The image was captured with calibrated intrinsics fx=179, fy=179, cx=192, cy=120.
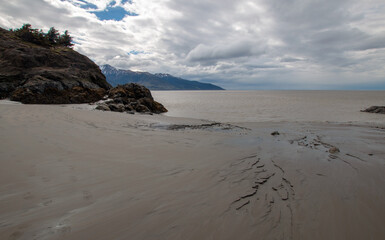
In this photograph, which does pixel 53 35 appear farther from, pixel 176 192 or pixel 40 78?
pixel 176 192

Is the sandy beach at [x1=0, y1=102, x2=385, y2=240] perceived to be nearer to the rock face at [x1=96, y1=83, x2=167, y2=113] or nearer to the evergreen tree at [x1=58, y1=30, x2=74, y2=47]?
the rock face at [x1=96, y1=83, x2=167, y2=113]

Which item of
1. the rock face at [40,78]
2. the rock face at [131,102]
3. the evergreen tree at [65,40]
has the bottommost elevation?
the rock face at [131,102]

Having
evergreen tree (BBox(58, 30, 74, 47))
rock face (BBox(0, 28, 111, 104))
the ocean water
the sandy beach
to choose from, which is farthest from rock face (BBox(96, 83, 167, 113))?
evergreen tree (BBox(58, 30, 74, 47))

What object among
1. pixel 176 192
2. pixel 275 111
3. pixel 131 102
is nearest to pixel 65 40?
pixel 131 102

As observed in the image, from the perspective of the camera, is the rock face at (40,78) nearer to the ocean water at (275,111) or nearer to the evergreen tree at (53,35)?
the evergreen tree at (53,35)

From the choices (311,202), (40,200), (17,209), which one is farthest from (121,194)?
(311,202)

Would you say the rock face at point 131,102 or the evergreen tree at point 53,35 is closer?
the rock face at point 131,102

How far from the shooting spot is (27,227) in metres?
1.88

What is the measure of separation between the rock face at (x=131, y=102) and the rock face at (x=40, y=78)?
9.25 ft

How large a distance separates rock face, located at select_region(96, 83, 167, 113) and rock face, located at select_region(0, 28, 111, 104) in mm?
2819

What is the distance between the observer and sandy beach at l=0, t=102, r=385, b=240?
209 centimetres

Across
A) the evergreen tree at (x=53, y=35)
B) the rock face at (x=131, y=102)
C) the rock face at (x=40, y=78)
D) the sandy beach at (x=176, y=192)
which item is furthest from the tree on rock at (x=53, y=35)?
the sandy beach at (x=176, y=192)

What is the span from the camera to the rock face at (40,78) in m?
14.8

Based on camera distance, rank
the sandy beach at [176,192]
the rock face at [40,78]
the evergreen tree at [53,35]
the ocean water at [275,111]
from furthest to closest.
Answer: the evergreen tree at [53,35] → the rock face at [40,78] → the ocean water at [275,111] → the sandy beach at [176,192]
